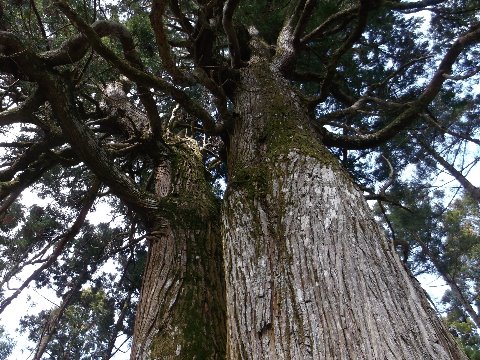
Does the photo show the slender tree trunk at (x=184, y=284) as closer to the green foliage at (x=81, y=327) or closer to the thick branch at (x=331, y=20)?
the thick branch at (x=331, y=20)

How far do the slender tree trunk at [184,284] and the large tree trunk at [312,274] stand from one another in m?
0.64

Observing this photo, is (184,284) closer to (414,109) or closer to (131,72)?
Result: (131,72)

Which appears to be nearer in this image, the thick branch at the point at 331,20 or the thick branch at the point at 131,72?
the thick branch at the point at 131,72

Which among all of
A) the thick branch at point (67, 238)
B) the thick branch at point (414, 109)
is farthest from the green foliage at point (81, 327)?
the thick branch at point (414, 109)

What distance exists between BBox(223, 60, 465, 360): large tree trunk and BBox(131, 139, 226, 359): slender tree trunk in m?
0.64

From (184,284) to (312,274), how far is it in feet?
4.07

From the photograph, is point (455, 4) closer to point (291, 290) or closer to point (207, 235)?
point (207, 235)

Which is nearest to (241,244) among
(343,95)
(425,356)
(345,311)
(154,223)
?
(345,311)

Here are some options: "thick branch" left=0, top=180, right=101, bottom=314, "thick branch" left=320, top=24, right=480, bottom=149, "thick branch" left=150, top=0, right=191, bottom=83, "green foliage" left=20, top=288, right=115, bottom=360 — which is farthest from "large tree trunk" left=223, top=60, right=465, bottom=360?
"green foliage" left=20, top=288, right=115, bottom=360

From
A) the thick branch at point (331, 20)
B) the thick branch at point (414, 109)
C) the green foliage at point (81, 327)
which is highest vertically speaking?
the green foliage at point (81, 327)

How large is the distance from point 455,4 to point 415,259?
10.1 metres

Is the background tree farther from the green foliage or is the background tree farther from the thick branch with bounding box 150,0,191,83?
the green foliage

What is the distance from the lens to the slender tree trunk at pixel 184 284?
2221mm

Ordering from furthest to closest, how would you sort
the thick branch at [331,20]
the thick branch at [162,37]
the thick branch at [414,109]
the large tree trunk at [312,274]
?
the thick branch at [331,20]
the thick branch at [414,109]
the thick branch at [162,37]
the large tree trunk at [312,274]
